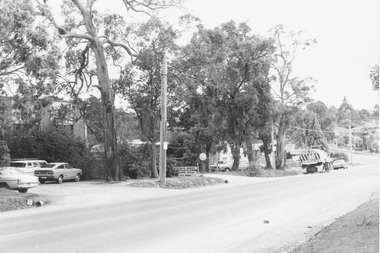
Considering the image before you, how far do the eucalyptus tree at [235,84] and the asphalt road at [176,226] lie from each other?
2162cm

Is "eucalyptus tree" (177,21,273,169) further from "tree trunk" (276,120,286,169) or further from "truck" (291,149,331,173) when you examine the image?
"truck" (291,149,331,173)

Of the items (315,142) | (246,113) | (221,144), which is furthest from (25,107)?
(315,142)

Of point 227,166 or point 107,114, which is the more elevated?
point 107,114

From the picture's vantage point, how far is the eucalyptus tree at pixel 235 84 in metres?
37.8

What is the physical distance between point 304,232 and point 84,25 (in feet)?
74.7

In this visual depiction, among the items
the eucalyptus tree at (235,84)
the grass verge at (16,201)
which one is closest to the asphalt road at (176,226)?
the grass verge at (16,201)

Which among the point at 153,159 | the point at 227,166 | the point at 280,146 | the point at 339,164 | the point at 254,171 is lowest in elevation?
the point at 254,171

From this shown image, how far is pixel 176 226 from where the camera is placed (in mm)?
10852

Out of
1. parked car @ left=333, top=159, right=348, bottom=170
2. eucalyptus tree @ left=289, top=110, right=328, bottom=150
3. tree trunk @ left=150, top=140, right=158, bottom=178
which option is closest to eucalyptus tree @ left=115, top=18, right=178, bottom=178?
tree trunk @ left=150, top=140, right=158, bottom=178

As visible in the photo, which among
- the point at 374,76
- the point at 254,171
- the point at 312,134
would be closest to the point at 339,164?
the point at 312,134

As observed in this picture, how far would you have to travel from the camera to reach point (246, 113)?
136 feet

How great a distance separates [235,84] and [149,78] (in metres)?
13.1

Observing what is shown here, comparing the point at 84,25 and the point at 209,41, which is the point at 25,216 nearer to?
the point at 84,25

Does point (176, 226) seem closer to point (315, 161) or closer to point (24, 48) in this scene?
point (24, 48)
